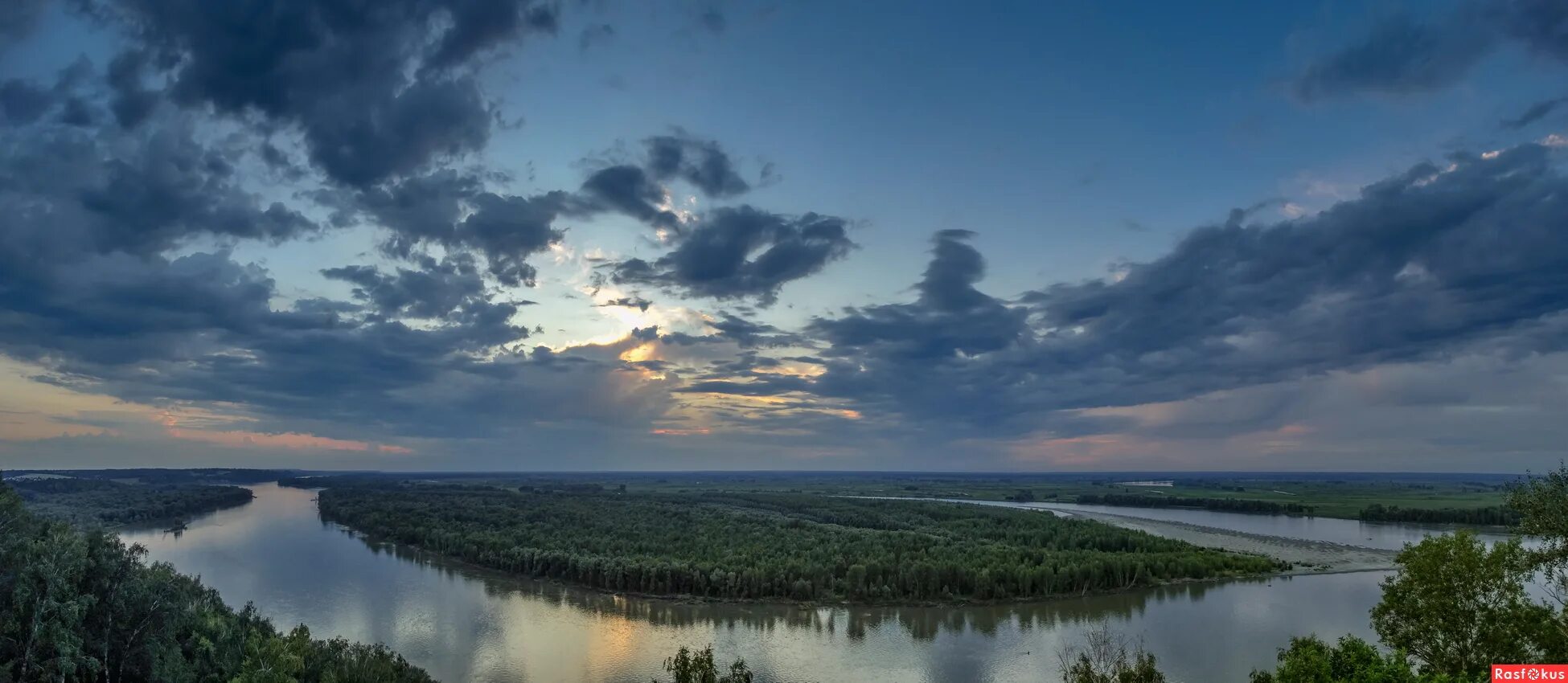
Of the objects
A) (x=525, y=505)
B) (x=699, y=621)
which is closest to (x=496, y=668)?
(x=699, y=621)

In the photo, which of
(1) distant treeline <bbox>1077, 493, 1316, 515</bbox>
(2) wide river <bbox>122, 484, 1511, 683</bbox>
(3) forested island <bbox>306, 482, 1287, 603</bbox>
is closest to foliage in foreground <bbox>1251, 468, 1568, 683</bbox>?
(2) wide river <bbox>122, 484, 1511, 683</bbox>

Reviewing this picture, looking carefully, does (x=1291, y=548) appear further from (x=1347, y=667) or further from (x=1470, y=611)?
(x=1347, y=667)

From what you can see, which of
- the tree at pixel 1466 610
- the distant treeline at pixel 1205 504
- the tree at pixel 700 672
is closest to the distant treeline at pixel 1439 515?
the distant treeline at pixel 1205 504

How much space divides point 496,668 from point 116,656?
14751mm

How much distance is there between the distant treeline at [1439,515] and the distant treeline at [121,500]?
16664 centimetres

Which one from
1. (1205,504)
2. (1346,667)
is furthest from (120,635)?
(1205,504)

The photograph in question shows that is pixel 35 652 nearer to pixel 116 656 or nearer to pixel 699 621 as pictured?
pixel 116 656

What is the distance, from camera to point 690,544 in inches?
2790

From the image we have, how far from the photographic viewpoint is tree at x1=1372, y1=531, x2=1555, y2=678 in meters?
21.5

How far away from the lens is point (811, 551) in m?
65.4

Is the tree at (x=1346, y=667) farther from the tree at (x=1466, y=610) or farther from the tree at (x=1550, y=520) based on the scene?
the tree at (x=1550, y=520)

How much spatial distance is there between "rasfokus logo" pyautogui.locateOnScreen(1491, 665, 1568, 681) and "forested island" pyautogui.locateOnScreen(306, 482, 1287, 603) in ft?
119

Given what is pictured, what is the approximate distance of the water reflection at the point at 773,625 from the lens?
38.0 meters

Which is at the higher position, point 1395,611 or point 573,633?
point 1395,611
